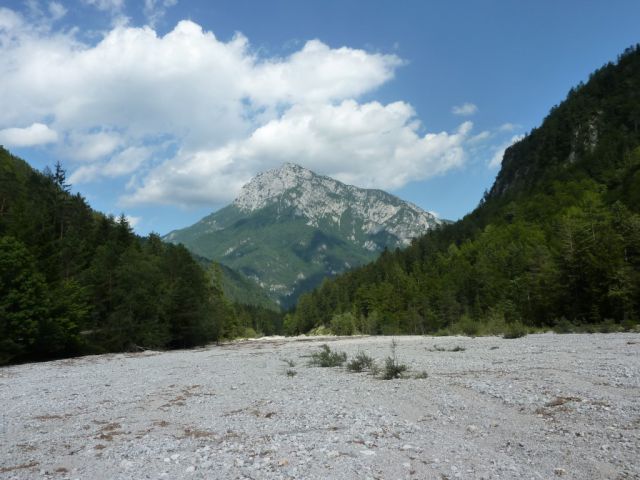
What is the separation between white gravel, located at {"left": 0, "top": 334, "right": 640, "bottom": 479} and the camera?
311 inches

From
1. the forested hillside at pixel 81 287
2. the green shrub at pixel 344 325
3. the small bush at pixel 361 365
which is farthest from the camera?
the green shrub at pixel 344 325

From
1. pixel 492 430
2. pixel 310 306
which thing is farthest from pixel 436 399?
pixel 310 306

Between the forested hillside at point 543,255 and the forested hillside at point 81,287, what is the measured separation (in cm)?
4170

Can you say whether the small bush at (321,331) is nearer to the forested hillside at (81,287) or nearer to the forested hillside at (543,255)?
the forested hillside at (543,255)

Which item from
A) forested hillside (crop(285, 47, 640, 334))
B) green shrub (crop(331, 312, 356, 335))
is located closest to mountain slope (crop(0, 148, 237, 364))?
green shrub (crop(331, 312, 356, 335))

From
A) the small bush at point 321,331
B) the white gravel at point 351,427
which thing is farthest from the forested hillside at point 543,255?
the white gravel at point 351,427

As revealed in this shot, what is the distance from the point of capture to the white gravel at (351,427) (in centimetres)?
790

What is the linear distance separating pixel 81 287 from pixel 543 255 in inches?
2668

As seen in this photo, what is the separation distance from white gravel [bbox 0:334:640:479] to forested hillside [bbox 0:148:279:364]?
20439mm

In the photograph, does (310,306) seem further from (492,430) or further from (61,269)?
(492,430)

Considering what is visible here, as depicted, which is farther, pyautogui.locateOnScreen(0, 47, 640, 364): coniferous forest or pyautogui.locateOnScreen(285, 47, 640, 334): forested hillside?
pyautogui.locateOnScreen(285, 47, 640, 334): forested hillside

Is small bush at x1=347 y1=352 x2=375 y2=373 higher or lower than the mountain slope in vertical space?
lower

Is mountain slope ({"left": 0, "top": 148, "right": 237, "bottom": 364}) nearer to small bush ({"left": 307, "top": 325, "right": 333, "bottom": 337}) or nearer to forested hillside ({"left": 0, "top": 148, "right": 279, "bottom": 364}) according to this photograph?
forested hillside ({"left": 0, "top": 148, "right": 279, "bottom": 364})

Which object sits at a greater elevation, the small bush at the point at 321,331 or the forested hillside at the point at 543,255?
the forested hillside at the point at 543,255
